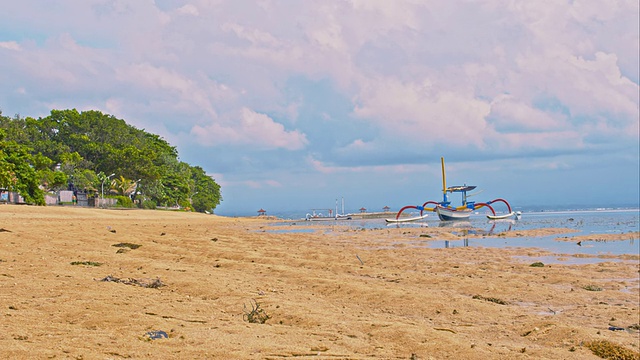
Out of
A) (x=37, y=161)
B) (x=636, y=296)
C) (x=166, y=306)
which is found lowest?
(x=636, y=296)

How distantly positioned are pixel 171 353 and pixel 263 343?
1.24m

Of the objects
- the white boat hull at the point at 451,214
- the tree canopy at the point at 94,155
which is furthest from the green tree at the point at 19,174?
the white boat hull at the point at 451,214

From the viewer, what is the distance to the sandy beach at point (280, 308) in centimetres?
693

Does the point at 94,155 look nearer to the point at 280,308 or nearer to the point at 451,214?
the point at 451,214

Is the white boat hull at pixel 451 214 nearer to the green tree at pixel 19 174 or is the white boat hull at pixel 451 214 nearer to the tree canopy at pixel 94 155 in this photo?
the tree canopy at pixel 94 155

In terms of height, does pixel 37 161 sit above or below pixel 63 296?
above

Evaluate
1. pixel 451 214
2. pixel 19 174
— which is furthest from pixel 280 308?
pixel 451 214

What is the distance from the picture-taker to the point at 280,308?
9.71 m

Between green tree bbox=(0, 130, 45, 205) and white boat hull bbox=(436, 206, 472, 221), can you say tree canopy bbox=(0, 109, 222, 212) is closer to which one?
green tree bbox=(0, 130, 45, 205)

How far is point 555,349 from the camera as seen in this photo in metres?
8.84

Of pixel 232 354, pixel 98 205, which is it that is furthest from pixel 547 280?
pixel 98 205

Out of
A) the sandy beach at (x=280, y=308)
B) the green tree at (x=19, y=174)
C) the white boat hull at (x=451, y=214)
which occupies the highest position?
the green tree at (x=19, y=174)

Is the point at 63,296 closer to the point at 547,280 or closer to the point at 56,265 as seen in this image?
the point at 56,265

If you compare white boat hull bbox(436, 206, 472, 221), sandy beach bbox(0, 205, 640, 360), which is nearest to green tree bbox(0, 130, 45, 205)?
sandy beach bbox(0, 205, 640, 360)
